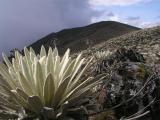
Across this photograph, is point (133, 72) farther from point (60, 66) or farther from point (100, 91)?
point (60, 66)

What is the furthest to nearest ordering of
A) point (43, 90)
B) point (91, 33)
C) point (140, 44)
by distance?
point (91, 33) < point (140, 44) < point (43, 90)

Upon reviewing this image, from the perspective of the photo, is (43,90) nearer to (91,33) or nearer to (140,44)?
(140,44)

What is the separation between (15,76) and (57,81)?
0.55m

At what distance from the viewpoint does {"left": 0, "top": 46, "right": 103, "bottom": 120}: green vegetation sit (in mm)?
5898

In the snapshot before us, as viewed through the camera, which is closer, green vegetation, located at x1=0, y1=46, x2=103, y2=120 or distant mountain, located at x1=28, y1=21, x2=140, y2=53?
green vegetation, located at x1=0, y1=46, x2=103, y2=120

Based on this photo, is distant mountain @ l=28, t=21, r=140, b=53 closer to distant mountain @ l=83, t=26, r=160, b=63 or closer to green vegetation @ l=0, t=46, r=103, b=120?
distant mountain @ l=83, t=26, r=160, b=63

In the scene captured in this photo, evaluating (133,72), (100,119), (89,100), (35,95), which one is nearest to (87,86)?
(89,100)

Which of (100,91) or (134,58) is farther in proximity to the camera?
(134,58)

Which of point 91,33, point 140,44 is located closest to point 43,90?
point 140,44

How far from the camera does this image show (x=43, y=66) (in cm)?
628

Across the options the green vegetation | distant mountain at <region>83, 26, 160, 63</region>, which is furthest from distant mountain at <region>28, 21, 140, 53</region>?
the green vegetation

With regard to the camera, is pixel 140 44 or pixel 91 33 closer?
pixel 140 44

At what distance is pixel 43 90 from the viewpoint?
5969 mm

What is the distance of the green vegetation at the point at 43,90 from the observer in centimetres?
590
